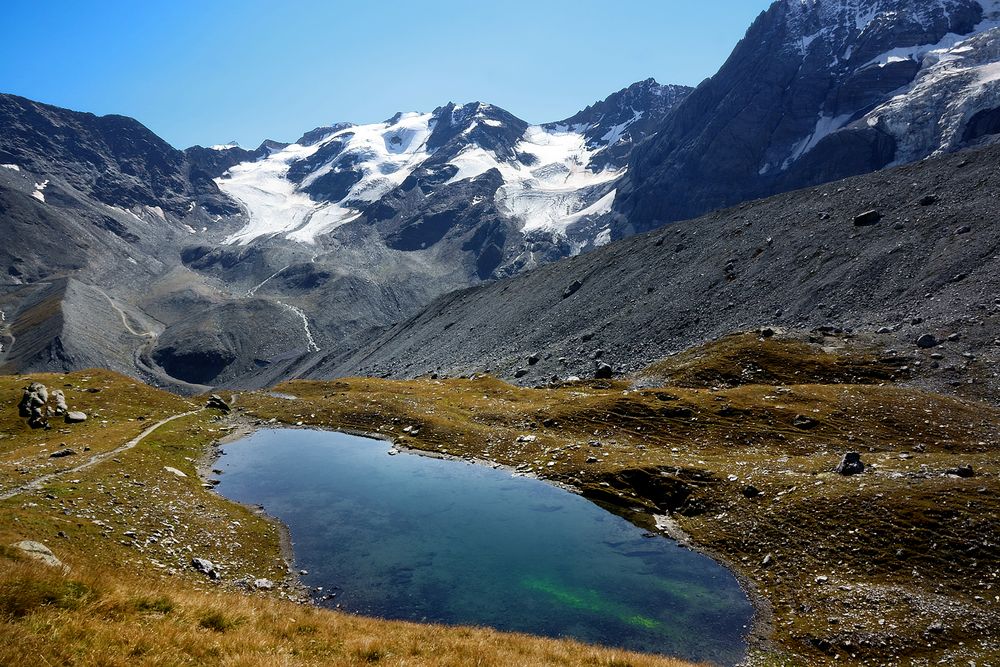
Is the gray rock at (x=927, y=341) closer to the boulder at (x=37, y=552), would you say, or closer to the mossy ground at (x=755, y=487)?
the mossy ground at (x=755, y=487)

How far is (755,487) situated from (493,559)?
1564cm

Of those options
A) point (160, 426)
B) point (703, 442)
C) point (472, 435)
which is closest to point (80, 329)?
point (160, 426)

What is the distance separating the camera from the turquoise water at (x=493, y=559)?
2361 centimetres

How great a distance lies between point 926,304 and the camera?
56.2 meters

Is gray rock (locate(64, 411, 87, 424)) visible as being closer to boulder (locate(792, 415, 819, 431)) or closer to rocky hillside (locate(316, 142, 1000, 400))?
rocky hillside (locate(316, 142, 1000, 400))

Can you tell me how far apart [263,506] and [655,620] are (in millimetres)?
26027

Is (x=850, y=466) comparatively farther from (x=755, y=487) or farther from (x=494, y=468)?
(x=494, y=468)

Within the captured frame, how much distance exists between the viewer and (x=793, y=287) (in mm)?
70625

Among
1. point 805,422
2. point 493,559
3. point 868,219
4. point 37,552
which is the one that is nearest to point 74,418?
point 37,552

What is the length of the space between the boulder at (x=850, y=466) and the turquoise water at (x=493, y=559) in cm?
1040

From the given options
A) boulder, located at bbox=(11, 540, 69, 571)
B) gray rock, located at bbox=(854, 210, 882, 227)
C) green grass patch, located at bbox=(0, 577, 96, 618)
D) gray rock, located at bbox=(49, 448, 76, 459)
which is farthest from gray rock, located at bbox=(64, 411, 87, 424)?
gray rock, located at bbox=(854, 210, 882, 227)

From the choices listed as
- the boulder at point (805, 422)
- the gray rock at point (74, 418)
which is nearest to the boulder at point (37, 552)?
the gray rock at point (74, 418)

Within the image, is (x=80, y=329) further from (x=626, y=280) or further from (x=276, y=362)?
(x=626, y=280)

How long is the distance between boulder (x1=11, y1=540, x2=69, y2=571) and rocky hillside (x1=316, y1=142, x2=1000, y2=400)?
185ft
